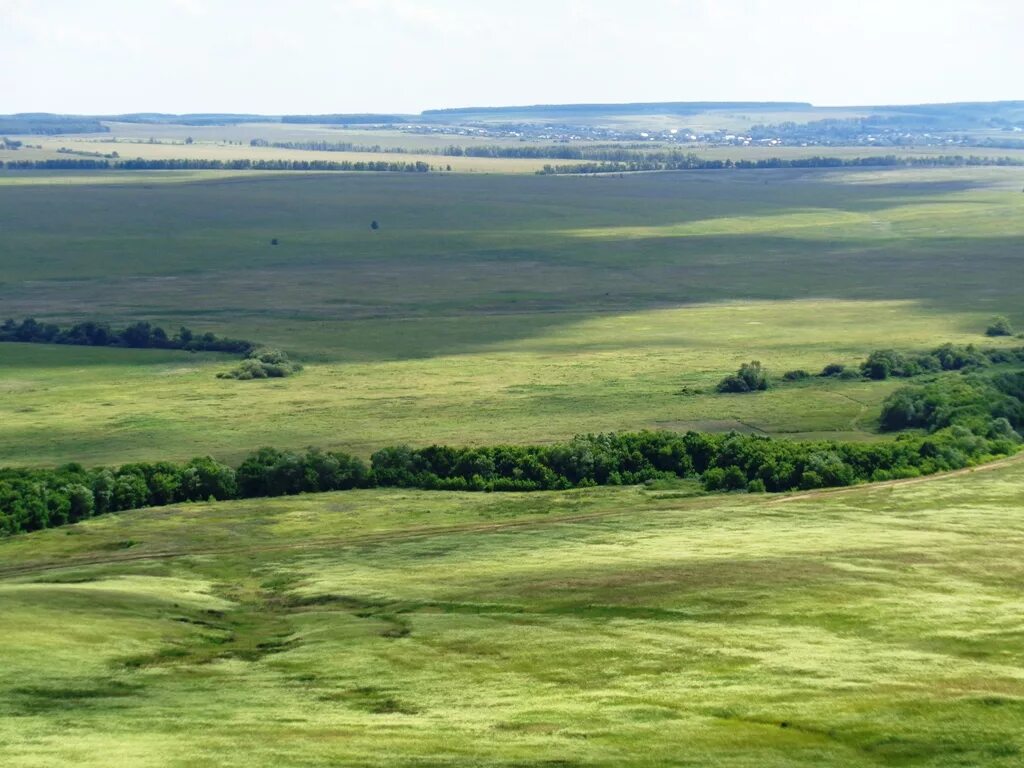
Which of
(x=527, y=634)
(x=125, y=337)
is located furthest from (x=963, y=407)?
(x=125, y=337)

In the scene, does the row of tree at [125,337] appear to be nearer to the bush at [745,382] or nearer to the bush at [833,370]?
the bush at [745,382]

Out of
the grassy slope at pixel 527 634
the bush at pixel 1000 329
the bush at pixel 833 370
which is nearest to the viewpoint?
the grassy slope at pixel 527 634

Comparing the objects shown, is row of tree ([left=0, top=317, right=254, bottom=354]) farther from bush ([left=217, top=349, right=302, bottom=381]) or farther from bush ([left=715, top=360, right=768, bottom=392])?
bush ([left=715, top=360, right=768, bottom=392])

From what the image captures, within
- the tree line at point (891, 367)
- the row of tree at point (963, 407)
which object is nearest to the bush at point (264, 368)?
the tree line at point (891, 367)

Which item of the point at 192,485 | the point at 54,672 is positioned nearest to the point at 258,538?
the point at 192,485

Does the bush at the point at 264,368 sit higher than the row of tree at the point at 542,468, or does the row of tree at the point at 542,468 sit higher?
the row of tree at the point at 542,468
